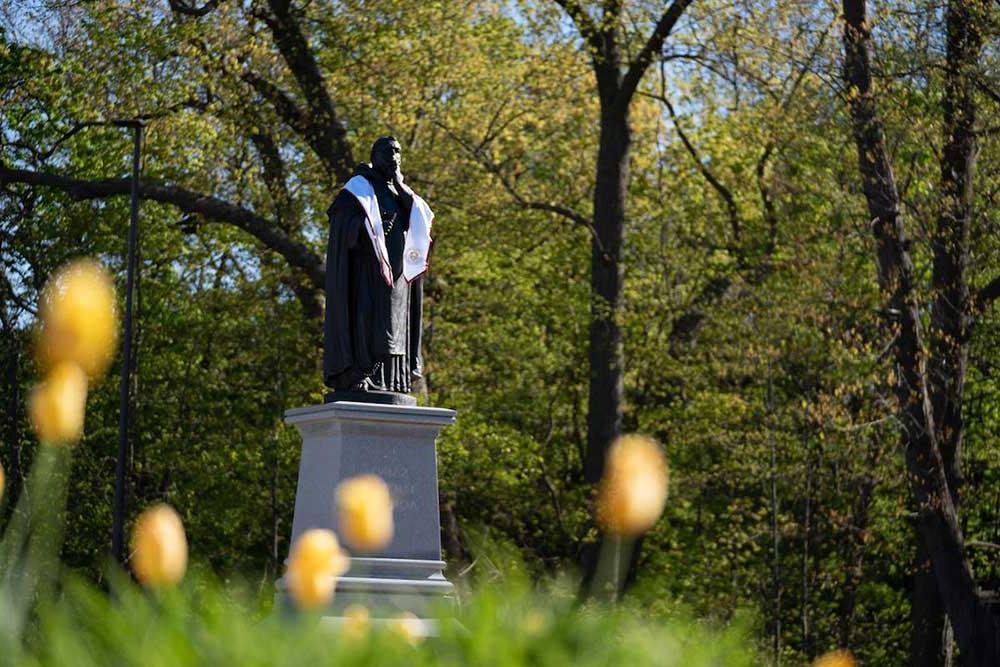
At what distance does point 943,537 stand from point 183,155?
11.2 m

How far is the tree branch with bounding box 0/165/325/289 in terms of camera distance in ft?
68.6

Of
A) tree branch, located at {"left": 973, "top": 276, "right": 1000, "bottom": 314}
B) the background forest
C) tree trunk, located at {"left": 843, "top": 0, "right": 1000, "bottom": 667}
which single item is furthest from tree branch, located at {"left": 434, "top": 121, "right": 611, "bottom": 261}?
tree branch, located at {"left": 973, "top": 276, "right": 1000, "bottom": 314}

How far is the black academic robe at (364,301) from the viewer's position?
10.8 m

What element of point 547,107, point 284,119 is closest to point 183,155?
point 284,119

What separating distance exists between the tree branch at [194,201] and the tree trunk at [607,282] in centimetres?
400

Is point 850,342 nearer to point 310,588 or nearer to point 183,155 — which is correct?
point 183,155

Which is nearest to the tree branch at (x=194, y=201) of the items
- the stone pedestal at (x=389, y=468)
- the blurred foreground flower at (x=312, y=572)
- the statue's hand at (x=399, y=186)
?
the statue's hand at (x=399, y=186)

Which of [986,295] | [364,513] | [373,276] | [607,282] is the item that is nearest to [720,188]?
[607,282]

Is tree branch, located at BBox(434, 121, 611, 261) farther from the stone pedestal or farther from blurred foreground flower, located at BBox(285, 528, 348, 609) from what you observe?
blurred foreground flower, located at BBox(285, 528, 348, 609)

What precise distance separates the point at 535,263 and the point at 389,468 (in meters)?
16.1

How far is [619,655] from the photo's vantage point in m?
2.55

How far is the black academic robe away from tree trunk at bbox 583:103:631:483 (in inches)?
453

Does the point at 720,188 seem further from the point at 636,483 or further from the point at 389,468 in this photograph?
the point at 636,483

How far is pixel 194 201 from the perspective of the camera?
21.2 metres
